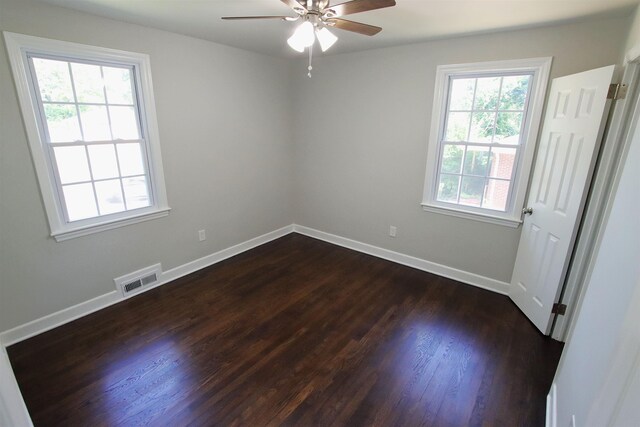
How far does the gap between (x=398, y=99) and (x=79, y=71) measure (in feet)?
9.68

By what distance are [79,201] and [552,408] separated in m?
3.70

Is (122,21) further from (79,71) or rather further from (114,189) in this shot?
(114,189)

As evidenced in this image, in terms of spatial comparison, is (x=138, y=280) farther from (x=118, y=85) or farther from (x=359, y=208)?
(x=359, y=208)

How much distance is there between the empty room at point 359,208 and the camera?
175cm

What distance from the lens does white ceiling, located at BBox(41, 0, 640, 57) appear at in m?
1.97

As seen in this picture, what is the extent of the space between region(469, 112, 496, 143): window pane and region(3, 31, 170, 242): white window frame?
10.2 feet

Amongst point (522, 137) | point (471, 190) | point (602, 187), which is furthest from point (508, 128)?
point (602, 187)

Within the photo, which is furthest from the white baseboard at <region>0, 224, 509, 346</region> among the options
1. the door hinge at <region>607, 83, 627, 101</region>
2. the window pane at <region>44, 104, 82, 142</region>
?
the door hinge at <region>607, 83, 627, 101</region>

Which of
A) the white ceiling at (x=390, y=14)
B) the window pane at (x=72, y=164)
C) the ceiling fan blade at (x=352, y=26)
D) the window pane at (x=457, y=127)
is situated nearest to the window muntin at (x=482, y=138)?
the window pane at (x=457, y=127)

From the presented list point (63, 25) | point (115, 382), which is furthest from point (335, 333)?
point (63, 25)

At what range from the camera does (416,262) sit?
3523 mm

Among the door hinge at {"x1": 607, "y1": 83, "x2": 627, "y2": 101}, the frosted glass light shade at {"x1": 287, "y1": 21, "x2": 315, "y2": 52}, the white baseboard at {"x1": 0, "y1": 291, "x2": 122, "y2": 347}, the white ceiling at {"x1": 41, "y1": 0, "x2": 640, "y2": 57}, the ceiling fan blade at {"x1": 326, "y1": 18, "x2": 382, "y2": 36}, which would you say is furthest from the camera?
the white baseboard at {"x1": 0, "y1": 291, "x2": 122, "y2": 347}

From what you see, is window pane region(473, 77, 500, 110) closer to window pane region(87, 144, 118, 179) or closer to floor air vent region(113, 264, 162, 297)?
window pane region(87, 144, 118, 179)

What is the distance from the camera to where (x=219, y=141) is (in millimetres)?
3383
